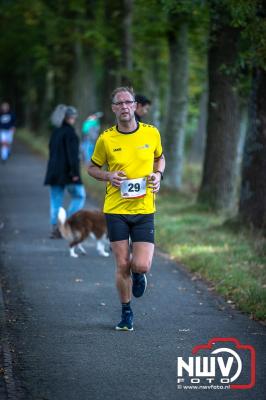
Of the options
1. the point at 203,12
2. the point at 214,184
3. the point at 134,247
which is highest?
the point at 203,12

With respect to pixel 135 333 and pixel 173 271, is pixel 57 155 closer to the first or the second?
pixel 173 271

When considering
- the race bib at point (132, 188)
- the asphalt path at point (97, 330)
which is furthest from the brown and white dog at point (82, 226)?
the race bib at point (132, 188)

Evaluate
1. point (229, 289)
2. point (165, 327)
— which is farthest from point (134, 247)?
point (229, 289)

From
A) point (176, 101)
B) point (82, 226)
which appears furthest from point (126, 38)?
point (82, 226)

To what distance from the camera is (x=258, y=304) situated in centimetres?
1045

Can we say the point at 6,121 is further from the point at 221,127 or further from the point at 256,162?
the point at 256,162

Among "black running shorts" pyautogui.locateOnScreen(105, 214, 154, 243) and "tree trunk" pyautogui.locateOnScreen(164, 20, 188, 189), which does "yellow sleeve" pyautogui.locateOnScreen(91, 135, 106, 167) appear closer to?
"black running shorts" pyautogui.locateOnScreen(105, 214, 154, 243)

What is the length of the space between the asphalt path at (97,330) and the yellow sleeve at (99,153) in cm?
158

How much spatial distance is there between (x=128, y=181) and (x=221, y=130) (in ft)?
36.3

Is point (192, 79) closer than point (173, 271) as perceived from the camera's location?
No

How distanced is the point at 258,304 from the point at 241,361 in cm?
245

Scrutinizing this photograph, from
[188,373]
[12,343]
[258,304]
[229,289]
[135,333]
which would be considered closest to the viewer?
[188,373]

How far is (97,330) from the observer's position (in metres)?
9.39

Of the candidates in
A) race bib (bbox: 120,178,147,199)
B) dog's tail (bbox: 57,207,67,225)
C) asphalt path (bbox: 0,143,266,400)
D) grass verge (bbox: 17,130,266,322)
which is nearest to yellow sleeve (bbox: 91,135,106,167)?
race bib (bbox: 120,178,147,199)
